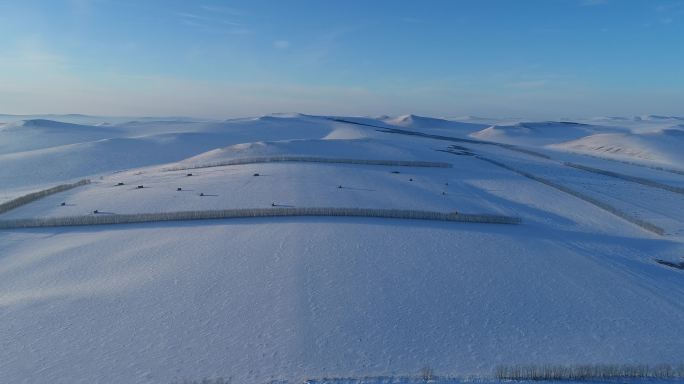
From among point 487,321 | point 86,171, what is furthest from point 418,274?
point 86,171

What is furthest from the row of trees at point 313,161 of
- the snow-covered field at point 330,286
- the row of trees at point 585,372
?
the row of trees at point 585,372

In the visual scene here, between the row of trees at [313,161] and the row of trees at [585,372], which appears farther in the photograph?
the row of trees at [313,161]

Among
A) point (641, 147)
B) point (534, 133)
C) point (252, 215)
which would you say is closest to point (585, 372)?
point (252, 215)

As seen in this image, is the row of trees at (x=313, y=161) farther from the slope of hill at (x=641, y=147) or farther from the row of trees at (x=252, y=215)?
the slope of hill at (x=641, y=147)

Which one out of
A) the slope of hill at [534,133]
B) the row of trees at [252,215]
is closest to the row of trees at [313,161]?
the row of trees at [252,215]

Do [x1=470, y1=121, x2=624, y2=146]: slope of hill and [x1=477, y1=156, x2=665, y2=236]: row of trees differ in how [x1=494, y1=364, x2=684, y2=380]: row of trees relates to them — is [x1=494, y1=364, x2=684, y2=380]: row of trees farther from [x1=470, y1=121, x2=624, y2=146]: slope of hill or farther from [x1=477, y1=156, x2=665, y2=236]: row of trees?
[x1=470, y1=121, x2=624, y2=146]: slope of hill

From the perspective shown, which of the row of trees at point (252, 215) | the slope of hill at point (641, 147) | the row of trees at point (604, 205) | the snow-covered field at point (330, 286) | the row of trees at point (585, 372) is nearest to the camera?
the row of trees at point (585, 372)

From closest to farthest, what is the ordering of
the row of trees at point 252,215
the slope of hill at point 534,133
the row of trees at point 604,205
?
the row of trees at point 252,215 < the row of trees at point 604,205 < the slope of hill at point 534,133

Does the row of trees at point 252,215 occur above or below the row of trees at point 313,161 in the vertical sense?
below

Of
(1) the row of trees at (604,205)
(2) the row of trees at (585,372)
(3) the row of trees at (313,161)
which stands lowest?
(2) the row of trees at (585,372)
